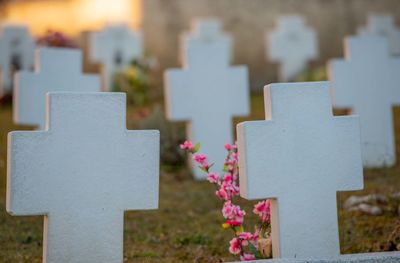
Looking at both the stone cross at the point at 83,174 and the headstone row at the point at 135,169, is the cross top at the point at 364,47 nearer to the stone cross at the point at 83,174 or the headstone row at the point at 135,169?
the headstone row at the point at 135,169

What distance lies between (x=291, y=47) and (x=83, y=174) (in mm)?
7785

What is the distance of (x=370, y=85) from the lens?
5402mm

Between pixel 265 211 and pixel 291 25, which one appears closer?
pixel 265 211

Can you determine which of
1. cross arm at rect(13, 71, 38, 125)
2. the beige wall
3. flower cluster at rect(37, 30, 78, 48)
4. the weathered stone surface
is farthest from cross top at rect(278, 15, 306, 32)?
the weathered stone surface

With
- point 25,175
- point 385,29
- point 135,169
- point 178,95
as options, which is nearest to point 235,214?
point 135,169

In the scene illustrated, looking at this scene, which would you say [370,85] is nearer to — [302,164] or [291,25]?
[302,164]

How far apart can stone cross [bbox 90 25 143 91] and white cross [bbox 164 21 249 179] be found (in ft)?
13.7

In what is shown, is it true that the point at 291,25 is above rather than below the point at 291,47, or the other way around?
above

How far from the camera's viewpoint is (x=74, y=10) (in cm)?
1115

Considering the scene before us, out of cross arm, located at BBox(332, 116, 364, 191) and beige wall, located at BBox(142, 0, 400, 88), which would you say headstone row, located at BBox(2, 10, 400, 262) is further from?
beige wall, located at BBox(142, 0, 400, 88)

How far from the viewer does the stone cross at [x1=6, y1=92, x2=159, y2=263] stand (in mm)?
2266

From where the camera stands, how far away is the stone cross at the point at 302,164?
2.44 m

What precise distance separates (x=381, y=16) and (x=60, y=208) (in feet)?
28.8

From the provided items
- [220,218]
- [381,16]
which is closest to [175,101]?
[220,218]
